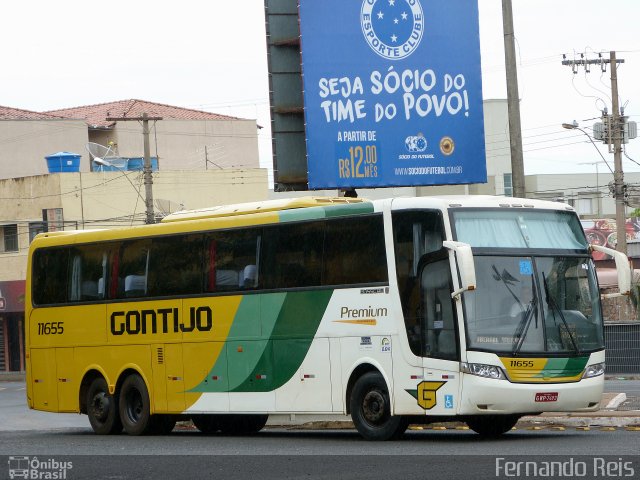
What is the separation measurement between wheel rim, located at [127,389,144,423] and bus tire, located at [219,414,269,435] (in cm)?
132

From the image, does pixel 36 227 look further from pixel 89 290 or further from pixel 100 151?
pixel 89 290

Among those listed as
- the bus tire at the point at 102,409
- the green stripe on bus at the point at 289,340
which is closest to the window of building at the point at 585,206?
the bus tire at the point at 102,409

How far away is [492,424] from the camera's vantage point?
1795cm

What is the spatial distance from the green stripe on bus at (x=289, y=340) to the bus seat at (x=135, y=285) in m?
2.74

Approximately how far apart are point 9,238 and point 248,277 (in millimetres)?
43345

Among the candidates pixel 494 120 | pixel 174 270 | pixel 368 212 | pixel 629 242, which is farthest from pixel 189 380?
pixel 494 120

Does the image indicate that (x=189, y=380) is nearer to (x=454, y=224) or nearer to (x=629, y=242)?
(x=454, y=224)

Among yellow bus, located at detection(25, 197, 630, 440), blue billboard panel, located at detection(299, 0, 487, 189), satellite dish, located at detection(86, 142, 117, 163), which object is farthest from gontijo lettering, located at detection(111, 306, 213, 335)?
satellite dish, located at detection(86, 142, 117, 163)

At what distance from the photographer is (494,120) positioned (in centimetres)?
7969

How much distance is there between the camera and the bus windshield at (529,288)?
1655 centimetres

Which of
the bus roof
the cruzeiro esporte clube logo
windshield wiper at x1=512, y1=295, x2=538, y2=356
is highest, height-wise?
the cruzeiro esporte clube logo

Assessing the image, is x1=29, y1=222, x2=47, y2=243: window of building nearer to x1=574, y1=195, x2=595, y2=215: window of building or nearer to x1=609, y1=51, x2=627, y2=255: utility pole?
x1=609, y1=51, x2=627, y2=255: utility pole

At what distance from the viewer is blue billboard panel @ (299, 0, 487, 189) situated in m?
24.6

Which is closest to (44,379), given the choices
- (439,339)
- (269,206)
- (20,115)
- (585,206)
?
(269,206)
